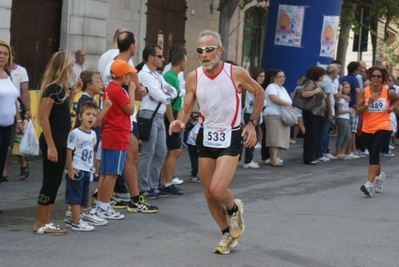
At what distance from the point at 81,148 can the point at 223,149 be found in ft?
5.13

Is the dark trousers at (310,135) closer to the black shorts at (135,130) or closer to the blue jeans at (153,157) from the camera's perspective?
the blue jeans at (153,157)

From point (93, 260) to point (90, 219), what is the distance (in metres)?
1.69

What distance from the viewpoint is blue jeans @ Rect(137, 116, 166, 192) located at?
1033 cm

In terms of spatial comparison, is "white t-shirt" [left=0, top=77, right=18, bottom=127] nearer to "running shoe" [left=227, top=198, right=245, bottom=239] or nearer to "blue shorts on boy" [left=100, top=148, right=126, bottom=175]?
"blue shorts on boy" [left=100, top=148, right=126, bottom=175]

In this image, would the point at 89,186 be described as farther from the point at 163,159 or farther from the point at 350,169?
the point at 350,169

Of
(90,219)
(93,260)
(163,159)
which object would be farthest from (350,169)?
(93,260)

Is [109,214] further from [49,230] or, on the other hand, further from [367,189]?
[367,189]

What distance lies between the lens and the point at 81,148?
834 cm

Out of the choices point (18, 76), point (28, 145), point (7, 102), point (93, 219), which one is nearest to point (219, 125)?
point (93, 219)

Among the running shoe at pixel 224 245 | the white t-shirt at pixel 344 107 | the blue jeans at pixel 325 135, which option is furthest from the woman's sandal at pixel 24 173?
the white t-shirt at pixel 344 107

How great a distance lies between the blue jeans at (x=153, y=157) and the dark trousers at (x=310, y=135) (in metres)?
5.41

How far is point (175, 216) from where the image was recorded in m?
9.34

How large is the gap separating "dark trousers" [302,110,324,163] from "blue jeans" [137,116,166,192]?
5.41 meters

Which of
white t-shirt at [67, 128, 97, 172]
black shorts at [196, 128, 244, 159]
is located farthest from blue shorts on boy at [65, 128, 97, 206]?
black shorts at [196, 128, 244, 159]
